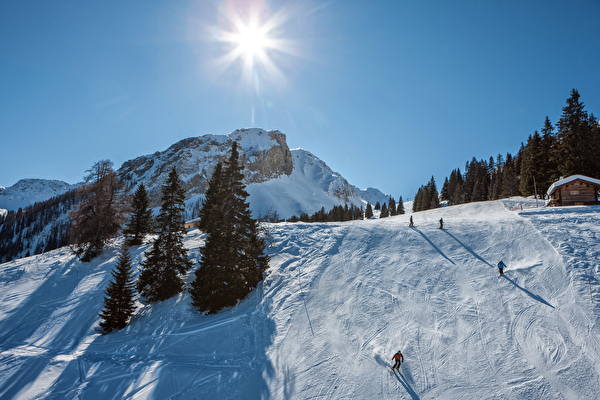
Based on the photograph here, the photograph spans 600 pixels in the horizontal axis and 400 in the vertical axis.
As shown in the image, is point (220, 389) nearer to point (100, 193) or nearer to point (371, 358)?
point (371, 358)

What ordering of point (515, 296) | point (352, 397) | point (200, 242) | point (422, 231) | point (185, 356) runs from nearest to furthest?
point (352, 397) < point (185, 356) < point (515, 296) < point (422, 231) < point (200, 242)

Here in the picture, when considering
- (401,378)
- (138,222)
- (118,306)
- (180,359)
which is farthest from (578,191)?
(138,222)

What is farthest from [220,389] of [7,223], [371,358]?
[7,223]

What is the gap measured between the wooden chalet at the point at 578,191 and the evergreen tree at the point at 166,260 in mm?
41470

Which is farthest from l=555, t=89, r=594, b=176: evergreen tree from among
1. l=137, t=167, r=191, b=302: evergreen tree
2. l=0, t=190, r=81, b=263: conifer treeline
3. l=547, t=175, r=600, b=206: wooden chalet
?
l=0, t=190, r=81, b=263: conifer treeline

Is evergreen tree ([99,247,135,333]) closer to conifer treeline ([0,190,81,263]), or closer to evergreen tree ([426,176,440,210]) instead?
evergreen tree ([426,176,440,210])

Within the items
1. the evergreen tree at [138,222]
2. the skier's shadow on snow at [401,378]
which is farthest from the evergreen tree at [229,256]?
the evergreen tree at [138,222]

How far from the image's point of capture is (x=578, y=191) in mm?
30531

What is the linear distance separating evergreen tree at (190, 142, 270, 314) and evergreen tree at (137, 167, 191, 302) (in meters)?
2.69

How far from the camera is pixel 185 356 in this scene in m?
13.5

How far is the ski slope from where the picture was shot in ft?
35.3

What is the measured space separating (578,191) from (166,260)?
43.8 meters

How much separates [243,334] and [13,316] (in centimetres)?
1694

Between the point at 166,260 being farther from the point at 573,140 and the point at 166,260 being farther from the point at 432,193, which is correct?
the point at 432,193
